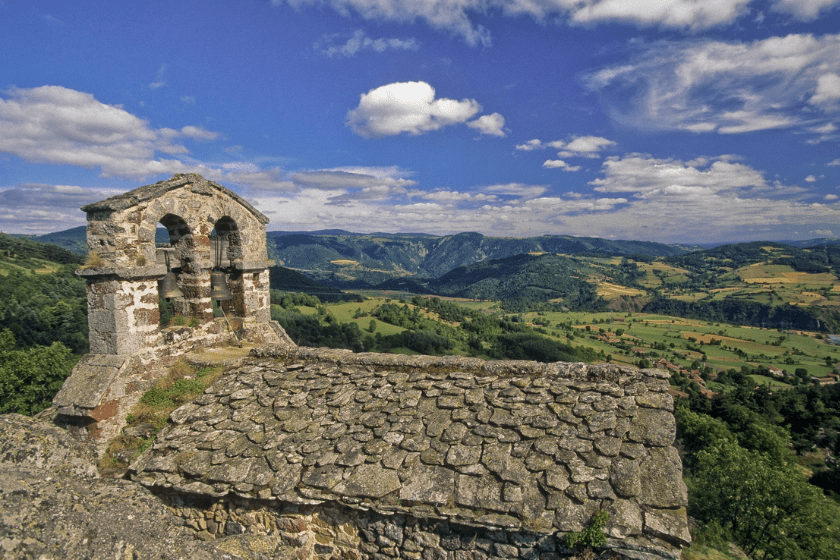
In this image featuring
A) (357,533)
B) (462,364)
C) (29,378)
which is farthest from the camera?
(29,378)

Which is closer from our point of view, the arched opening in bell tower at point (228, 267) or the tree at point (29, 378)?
the arched opening in bell tower at point (228, 267)

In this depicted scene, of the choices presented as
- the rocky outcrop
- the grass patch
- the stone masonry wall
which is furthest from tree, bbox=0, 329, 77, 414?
the stone masonry wall

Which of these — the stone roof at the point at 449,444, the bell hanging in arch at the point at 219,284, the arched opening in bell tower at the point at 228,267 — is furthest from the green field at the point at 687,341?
the stone roof at the point at 449,444

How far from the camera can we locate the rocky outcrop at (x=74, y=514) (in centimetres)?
363

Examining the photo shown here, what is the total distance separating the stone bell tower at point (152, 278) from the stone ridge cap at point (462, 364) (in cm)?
221

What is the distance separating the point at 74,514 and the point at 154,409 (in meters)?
3.89

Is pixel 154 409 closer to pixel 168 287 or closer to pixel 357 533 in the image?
pixel 168 287

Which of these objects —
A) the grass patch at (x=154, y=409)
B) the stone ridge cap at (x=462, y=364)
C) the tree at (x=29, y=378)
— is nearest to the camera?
the stone ridge cap at (x=462, y=364)

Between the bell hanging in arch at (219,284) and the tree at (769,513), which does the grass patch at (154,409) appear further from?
the tree at (769,513)

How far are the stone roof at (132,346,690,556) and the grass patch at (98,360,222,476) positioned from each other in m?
0.60

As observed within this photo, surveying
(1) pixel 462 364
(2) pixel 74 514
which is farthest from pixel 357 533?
(2) pixel 74 514

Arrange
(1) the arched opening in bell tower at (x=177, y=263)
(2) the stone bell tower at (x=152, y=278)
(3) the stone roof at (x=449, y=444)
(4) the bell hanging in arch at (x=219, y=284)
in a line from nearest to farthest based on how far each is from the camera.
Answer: (3) the stone roof at (x=449, y=444) < (2) the stone bell tower at (x=152, y=278) < (1) the arched opening in bell tower at (x=177, y=263) < (4) the bell hanging in arch at (x=219, y=284)

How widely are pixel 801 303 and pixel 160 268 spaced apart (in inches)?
9523

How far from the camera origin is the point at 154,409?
304 inches
